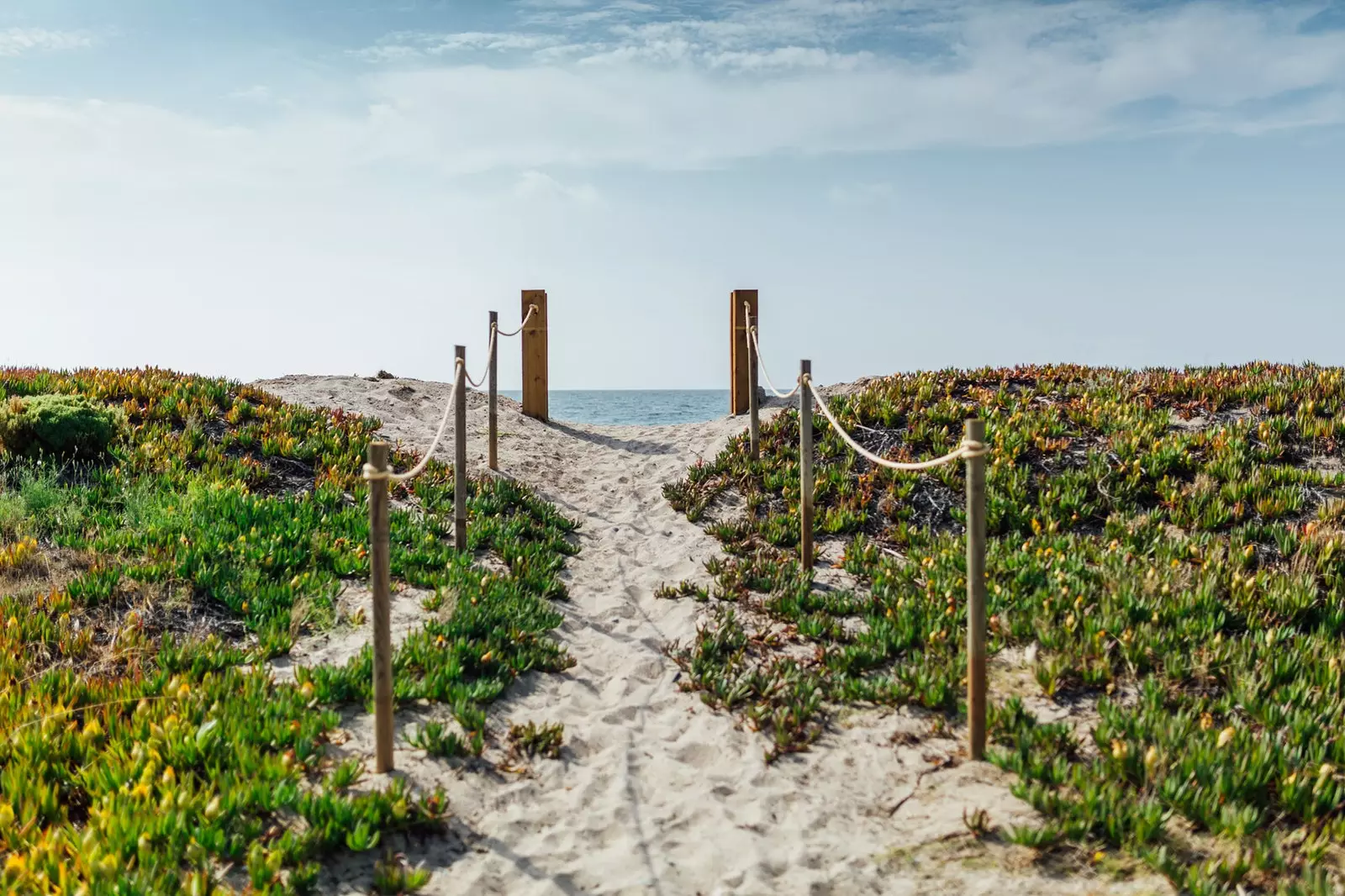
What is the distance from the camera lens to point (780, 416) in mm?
→ 12227

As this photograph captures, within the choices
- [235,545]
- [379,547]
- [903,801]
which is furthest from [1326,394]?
[235,545]

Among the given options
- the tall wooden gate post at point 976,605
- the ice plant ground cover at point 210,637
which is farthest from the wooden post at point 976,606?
the ice plant ground cover at point 210,637

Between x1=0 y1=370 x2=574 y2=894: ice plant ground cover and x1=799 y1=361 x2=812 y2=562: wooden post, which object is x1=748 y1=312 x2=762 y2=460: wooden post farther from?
x1=799 y1=361 x2=812 y2=562: wooden post

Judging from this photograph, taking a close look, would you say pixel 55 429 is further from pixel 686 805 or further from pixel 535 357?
pixel 686 805

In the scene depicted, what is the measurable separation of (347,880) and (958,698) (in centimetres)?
370

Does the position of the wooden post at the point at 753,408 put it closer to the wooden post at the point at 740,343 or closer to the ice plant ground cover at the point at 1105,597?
the ice plant ground cover at the point at 1105,597

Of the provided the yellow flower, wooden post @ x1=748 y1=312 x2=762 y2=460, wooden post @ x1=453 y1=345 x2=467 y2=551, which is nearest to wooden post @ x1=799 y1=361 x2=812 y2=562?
wooden post @ x1=748 y1=312 x2=762 y2=460

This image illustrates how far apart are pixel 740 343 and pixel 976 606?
9.70 m

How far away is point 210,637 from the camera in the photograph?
19.6 ft

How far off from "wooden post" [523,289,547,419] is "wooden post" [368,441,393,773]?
9.91 meters

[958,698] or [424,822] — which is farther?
[958,698]

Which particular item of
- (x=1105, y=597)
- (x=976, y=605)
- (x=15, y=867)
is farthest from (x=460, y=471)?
(x=1105, y=597)

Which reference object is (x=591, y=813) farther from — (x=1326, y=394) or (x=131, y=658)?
(x=1326, y=394)

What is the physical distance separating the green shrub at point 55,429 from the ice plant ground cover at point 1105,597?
22.5 feet
